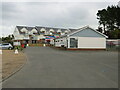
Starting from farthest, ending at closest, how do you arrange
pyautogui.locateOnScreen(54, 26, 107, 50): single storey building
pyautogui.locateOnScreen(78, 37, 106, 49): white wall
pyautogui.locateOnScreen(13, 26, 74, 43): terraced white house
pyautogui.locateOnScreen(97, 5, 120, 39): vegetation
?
pyautogui.locateOnScreen(13, 26, 74, 43): terraced white house
pyautogui.locateOnScreen(97, 5, 120, 39): vegetation
pyautogui.locateOnScreen(78, 37, 106, 49): white wall
pyautogui.locateOnScreen(54, 26, 107, 50): single storey building

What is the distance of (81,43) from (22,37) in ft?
108

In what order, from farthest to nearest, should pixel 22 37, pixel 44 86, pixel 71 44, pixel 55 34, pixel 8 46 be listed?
pixel 55 34 < pixel 22 37 < pixel 8 46 < pixel 71 44 < pixel 44 86

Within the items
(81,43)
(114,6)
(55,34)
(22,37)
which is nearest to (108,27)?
(114,6)

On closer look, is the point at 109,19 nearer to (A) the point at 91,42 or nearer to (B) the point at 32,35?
(A) the point at 91,42

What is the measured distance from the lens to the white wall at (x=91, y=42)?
24.3 meters

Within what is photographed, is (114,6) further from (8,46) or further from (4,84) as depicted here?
(4,84)

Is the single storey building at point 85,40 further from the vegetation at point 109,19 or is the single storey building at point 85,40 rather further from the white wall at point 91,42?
the vegetation at point 109,19

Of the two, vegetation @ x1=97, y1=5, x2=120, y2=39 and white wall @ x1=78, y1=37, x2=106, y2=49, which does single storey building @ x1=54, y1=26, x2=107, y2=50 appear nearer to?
white wall @ x1=78, y1=37, x2=106, y2=49

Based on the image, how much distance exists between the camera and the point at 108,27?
47125 mm

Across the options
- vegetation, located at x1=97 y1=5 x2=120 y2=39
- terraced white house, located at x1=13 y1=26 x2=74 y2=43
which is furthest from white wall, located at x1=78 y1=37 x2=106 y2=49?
terraced white house, located at x1=13 y1=26 x2=74 y2=43

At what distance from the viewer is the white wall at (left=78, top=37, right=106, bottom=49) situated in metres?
24.3

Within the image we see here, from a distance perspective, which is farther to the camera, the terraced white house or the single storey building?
the terraced white house

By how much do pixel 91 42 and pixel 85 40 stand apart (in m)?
1.39

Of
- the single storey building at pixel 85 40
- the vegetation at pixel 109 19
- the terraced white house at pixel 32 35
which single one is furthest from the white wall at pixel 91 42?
the terraced white house at pixel 32 35
